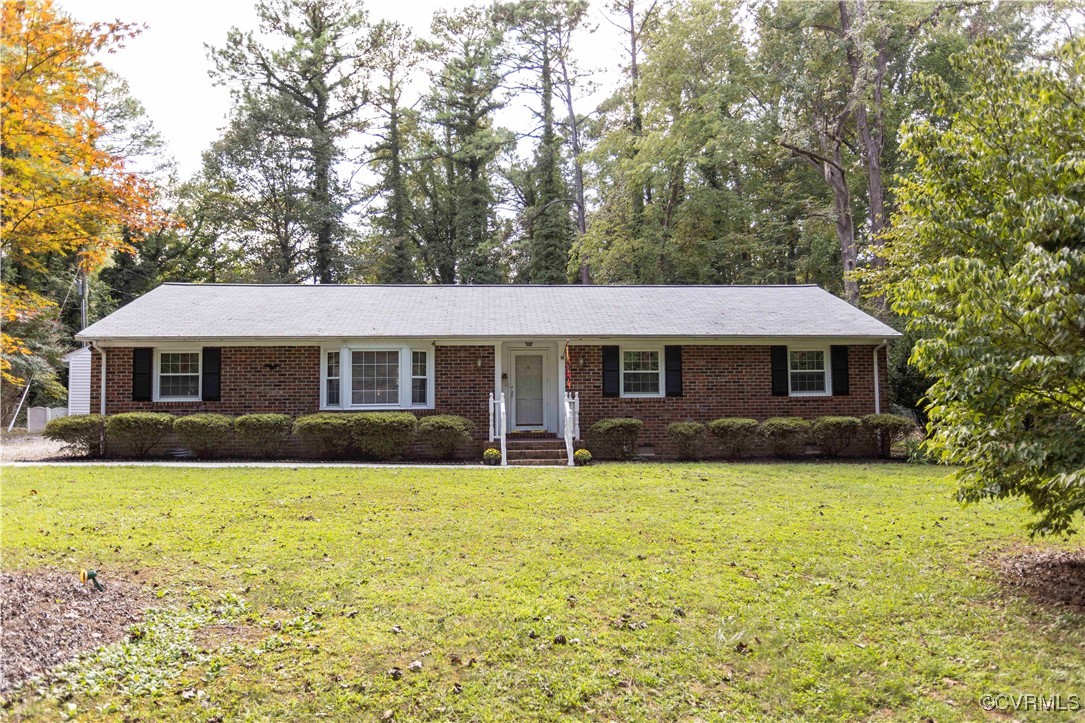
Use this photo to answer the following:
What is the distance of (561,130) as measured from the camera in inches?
1304

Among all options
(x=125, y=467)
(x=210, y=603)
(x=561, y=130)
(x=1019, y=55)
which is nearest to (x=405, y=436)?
(x=125, y=467)

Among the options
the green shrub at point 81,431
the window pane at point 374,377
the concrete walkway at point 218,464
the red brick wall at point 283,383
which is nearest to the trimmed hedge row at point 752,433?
the concrete walkway at point 218,464

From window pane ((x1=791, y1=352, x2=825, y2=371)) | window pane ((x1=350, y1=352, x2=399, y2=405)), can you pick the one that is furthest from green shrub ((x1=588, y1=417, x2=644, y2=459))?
window pane ((x1=350, y1=352, x2=399, y2=405))

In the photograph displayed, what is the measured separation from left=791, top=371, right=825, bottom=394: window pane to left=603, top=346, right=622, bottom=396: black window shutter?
408 cm

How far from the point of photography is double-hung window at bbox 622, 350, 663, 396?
49.5ft

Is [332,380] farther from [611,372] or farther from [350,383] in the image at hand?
[611,372]

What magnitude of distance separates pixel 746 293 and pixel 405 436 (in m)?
10.1

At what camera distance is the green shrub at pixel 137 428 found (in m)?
13.5

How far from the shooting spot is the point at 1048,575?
5582 millimetres

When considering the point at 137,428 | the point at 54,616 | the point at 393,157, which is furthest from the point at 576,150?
the point at 54,616

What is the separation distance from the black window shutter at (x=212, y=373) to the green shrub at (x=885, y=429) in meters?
14.2

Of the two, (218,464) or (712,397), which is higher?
(712,397)

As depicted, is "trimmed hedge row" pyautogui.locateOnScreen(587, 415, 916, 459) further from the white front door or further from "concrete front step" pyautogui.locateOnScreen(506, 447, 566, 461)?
the white front door

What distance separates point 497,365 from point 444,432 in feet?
6.92
